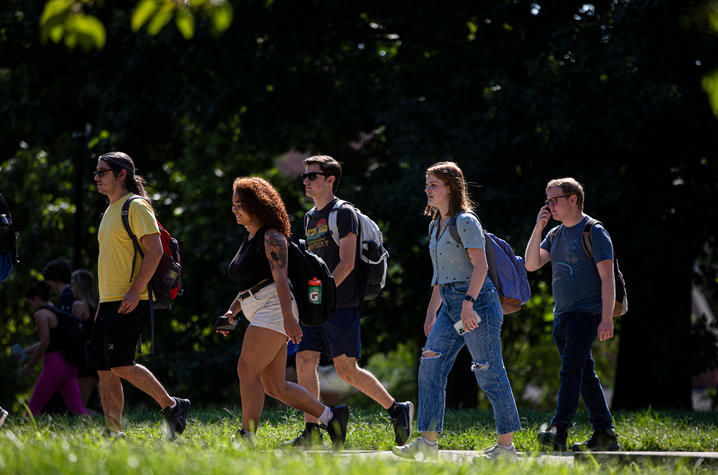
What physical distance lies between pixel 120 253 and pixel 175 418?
1.17 m

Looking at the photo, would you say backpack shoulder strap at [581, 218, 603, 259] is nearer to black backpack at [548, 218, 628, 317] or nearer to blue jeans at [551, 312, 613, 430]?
black backpack at [548, 218, 628, 317]

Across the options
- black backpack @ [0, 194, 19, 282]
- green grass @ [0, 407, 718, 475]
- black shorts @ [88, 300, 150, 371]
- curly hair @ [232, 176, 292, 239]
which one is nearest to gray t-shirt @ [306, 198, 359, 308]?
curly hair @ [232, 176, 292, 239]

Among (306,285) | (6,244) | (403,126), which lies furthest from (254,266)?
(403,126)

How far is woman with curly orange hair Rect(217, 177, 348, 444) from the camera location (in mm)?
5648

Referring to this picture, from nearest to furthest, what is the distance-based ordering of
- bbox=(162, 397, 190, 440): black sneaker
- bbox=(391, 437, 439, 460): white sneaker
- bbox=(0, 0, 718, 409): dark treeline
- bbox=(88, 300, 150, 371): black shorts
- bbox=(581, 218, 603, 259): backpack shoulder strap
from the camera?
bbox=(391, 437, 439, 460): white sneaker → bbox=(88, 300, 150, 371): black shorts → bbox=(162, 397, 190, 440): black sneaker → bbox=(581, 218, 603, 259): backpack shoulder strap → bbox=(0, 0, 718, 409): dark treeline

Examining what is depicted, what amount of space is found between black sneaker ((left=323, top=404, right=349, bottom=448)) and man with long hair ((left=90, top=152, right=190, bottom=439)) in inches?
40.1

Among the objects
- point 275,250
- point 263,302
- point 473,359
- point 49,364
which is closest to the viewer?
point 275,250

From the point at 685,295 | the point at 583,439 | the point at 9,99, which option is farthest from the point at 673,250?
the point at 9,99

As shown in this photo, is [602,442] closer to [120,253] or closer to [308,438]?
[308,438]

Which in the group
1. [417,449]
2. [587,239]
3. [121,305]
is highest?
[587,239]

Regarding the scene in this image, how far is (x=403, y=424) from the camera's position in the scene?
21.1 ft

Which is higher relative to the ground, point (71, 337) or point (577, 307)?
point (577, 307)

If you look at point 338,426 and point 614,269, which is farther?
point 614,269

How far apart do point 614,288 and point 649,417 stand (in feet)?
8.76
